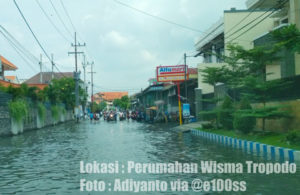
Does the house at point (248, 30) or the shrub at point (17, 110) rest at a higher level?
the house at point (248, 30)

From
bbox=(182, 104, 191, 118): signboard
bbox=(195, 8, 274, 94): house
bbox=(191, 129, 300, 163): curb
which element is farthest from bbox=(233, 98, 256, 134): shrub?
bbox=(182, 104, 191, 118): signboard

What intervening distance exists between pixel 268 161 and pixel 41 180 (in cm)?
662

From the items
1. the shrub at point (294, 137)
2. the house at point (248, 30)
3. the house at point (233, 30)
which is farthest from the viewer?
the house at point (233, 30)

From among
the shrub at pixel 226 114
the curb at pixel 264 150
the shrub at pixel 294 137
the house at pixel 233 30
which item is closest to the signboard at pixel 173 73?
the house at pixel 233 30

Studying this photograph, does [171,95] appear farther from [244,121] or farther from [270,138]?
[270,138]

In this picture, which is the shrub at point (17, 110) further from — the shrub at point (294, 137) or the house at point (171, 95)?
the shrub at point (294, 137)

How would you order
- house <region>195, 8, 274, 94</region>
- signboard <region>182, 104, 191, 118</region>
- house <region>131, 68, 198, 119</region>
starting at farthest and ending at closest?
1. house <region>131, 68, 198, 119</region>
2. signboard <region>182, 104, 191, 118</region>
3. house <region>195, 8, 274, 94</region>

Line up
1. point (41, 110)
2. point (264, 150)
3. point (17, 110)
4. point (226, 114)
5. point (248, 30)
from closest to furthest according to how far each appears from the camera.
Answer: point (264, 150), point (226, 114), point (17, 110), point (248, 30), point (41, 110)

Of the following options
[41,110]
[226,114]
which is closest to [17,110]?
[41,110]

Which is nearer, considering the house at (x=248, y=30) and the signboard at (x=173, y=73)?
the house at (x=248, y=30)

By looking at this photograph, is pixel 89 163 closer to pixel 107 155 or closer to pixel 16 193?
pixel 107 155

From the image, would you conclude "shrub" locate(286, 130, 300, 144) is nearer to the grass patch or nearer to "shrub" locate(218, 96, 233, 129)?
the grass patch

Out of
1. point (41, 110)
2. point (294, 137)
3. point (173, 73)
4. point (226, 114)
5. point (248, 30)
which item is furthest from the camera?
point (173, 73)

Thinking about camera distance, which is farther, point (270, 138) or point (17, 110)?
point (17, 110)
